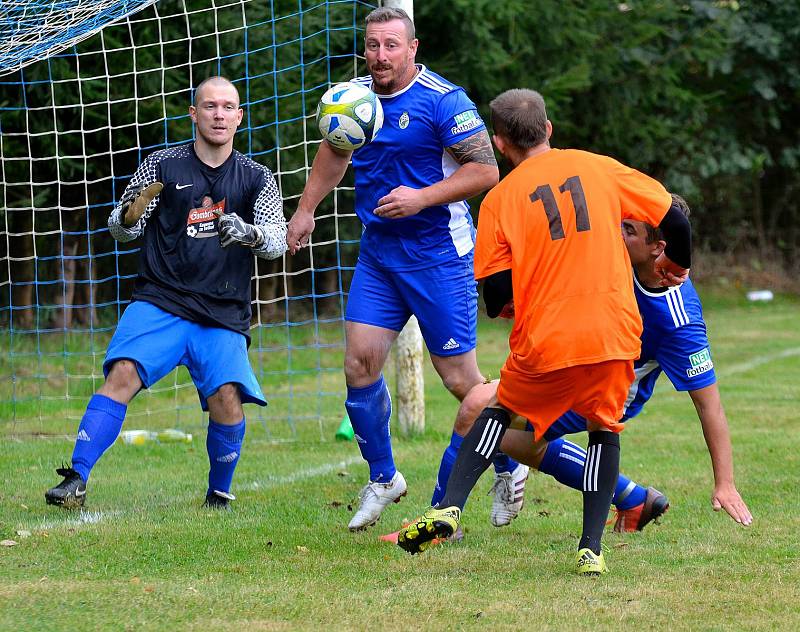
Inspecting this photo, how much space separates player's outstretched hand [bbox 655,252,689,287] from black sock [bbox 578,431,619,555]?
64 centimetres

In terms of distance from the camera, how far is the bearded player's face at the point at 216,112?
6051 mm

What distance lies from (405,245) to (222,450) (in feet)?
4.65

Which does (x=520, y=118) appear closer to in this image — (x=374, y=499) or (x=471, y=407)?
(x=471, y=407)

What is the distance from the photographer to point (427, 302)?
5.62 meters

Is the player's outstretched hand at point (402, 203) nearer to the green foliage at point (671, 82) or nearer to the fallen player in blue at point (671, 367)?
the fallen player in blue at point (671, 367)

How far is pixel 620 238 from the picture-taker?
448 cm

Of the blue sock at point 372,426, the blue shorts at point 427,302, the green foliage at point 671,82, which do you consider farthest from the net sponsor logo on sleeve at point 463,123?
the green foliage at point 671,82

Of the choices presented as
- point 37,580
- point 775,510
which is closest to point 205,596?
point 37,580

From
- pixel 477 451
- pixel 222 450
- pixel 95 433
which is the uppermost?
pixel 477 451

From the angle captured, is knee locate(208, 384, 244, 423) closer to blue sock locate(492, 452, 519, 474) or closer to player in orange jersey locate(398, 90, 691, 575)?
blue sock locate(492, 452, 519, 474)

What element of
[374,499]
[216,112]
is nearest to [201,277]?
[216,112]

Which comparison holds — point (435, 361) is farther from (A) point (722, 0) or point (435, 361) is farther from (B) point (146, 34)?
(A) point (722, 0)

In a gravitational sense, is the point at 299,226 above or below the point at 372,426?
above

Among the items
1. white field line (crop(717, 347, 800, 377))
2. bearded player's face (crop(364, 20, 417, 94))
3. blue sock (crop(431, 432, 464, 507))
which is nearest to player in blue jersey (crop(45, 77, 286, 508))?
bearded player's face (crop(364, 20, 417, 94))
